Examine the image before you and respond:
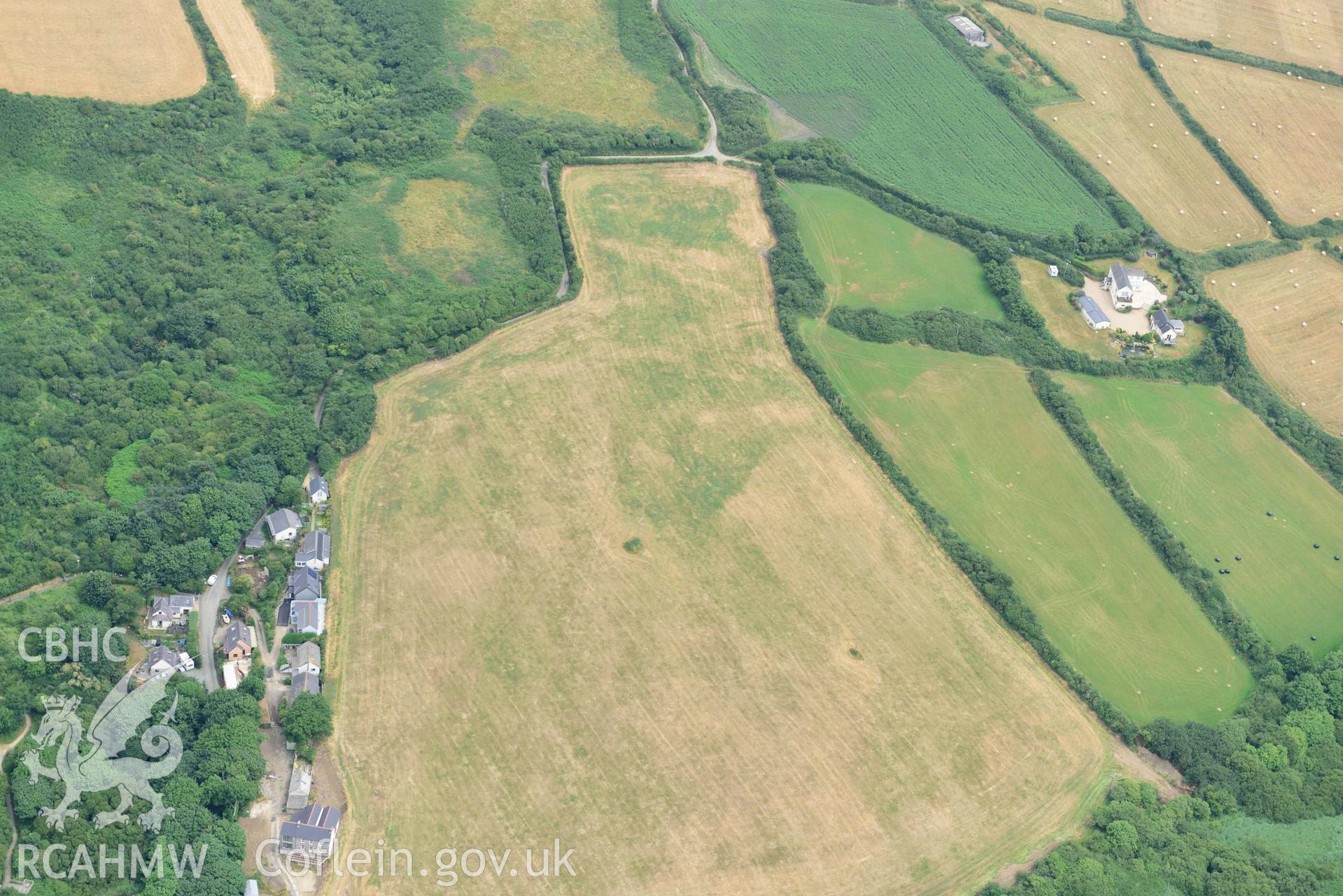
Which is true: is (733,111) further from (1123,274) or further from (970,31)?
(1123,274)

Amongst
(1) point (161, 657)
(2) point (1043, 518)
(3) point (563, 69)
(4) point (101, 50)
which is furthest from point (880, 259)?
(4) point (101, 50)

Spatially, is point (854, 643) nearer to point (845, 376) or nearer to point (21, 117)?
point (845, 376)

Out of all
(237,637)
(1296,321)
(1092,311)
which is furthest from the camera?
(1296,321)

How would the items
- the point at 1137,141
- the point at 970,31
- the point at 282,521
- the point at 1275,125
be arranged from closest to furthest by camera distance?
the point at 282,521, the point at 1137,141, the point at 1275,125, the point at 970,31

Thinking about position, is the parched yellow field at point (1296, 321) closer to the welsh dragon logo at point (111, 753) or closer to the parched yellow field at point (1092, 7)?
the parched yellow field at point (1092, 7)

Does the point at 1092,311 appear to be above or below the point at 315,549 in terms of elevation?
above

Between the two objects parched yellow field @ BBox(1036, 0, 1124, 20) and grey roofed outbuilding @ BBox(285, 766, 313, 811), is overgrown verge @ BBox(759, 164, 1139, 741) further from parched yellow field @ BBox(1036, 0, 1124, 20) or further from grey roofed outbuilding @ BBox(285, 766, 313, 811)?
parched yellow field @ BBox(1036, 0, 1124, 20)

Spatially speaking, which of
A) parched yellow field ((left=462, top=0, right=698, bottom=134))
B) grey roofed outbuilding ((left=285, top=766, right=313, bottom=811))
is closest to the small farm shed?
parched yellow field ((left=462, top=0, right=698, bottom=134))
